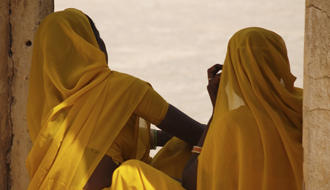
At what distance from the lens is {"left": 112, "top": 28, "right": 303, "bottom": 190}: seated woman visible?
7.14 ft

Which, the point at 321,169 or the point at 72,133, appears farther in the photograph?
the point at 72,133

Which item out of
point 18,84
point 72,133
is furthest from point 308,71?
point 18,84

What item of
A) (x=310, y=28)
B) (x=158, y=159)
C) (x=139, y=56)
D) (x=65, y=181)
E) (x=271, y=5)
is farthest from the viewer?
(x=271, y=5)

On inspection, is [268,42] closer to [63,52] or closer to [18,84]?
[63,52]

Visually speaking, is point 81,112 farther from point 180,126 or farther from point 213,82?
point 213,82

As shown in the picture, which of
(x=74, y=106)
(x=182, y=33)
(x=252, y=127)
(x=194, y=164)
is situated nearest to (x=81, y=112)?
(x=74, y=106)

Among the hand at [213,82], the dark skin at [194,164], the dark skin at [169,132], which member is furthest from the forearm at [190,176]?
the dark skin at [169,132]

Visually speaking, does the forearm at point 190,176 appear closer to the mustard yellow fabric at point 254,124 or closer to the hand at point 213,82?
the mustard yellow fabric at point 254,124

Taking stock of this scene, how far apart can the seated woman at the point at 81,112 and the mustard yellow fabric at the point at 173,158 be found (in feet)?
0.46

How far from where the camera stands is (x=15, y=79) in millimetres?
3420

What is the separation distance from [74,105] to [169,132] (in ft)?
1.73

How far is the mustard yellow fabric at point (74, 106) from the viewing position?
2.64 metres

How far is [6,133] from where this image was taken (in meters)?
3.40

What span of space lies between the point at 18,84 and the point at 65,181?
103 cm
